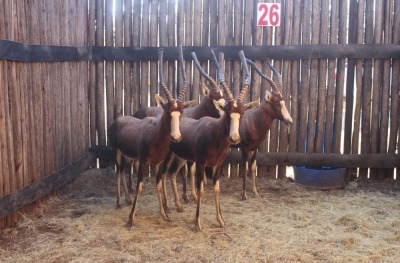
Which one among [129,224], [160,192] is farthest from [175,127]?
[129,224]

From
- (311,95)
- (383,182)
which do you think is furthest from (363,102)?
(383,182)

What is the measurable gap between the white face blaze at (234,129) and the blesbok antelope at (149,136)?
738 mm

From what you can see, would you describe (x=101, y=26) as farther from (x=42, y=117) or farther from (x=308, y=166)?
(x=308, y=166)

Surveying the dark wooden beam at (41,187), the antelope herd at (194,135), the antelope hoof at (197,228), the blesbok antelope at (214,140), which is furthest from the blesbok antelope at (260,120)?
the dark wooden beam at (41,187)

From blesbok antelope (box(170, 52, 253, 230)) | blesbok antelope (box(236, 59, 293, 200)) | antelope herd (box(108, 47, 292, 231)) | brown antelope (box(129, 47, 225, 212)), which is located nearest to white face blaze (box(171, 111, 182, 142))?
antelope herd (box(108, 47, 292, 231))

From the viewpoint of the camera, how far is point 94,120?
33.4 ft

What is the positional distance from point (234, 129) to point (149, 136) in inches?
56.0

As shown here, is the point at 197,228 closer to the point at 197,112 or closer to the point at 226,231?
the point at 226,231

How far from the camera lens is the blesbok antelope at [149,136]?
21.7ft

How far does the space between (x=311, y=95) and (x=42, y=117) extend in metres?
5.38

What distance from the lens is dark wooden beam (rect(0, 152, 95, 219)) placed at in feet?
21.2

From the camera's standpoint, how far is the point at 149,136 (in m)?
7.01

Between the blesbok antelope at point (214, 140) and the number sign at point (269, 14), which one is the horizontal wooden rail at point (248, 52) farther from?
the blesbok antelope at point (214, 140)

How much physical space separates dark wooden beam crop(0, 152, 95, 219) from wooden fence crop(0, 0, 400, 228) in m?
0.22
